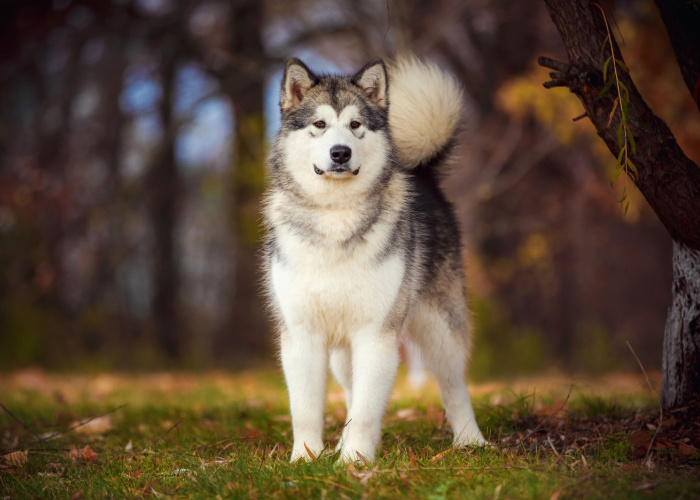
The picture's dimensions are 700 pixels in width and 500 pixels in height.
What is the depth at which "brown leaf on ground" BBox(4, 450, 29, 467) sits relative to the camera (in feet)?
11.1

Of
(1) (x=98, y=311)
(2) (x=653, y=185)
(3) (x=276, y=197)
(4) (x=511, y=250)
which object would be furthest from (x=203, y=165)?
(2) (x=653, y=185)

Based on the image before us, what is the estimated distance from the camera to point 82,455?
138 inches

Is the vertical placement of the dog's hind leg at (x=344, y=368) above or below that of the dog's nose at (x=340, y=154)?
below

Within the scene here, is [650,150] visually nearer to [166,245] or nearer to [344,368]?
[344,368]

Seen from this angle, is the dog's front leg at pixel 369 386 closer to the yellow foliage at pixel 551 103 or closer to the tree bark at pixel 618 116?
the tree bark at pixel 618 116

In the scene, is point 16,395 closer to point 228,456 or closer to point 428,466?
point 228,456

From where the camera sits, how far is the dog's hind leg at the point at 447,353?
372 cm

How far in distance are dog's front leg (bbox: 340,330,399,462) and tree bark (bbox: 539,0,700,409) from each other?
1.50m

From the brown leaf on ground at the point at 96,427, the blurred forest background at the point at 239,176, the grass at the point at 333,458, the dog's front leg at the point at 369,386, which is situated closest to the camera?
the grass at the point at 333,458

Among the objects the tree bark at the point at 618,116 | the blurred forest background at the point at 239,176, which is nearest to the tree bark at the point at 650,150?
the tree bark at the point at 618,116

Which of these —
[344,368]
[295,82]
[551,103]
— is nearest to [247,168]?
[551,103]

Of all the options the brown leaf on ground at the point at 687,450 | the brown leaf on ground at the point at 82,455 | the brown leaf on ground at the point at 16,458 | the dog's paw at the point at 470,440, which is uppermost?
the brown leaf on ground at the point at 687,450

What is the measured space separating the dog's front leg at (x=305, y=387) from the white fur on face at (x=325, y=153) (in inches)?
28.3

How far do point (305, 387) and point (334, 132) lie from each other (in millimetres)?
1292
